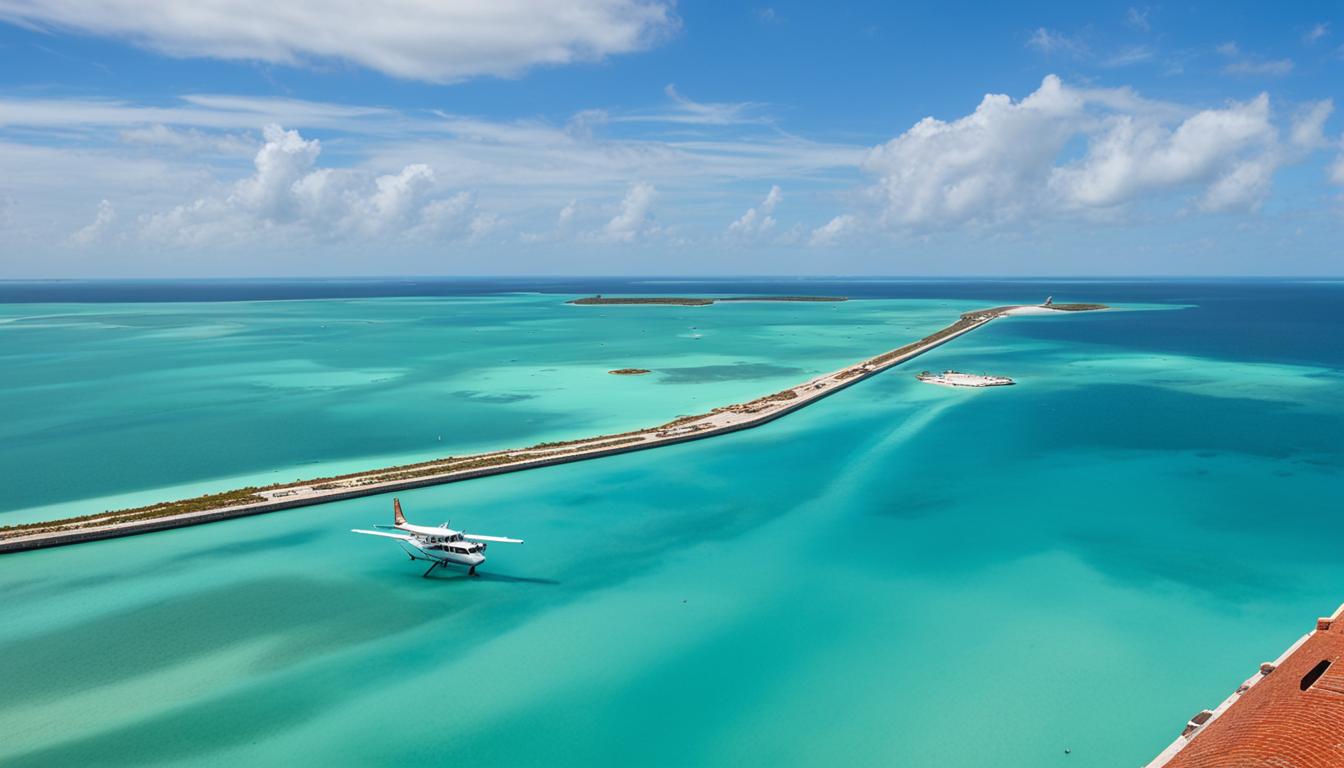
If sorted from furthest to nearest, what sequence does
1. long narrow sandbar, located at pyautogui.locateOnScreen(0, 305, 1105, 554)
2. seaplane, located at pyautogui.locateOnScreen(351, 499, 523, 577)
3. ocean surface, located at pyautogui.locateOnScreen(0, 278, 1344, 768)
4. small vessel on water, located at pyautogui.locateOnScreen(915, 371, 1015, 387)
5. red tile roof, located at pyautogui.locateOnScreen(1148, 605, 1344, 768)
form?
small vessel on water, located at pyautogui.locateOnScreen(915, 371, 1015, 387) → long narrow sandbar, located at pyautogui.locateOnScreen(0, 305, 1105, 554) → seaplane, located at pyautogui.locateOnScreen(351, 499, 523, 577) → ocean surface, located at pyautogui.locateOnScreen(0, 278, 1344, 768) → red tile roof, located at pyautogui.locateOnScreen(1148, 605, 1344, 768)

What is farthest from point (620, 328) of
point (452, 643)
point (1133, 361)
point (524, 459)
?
point (452, 643)

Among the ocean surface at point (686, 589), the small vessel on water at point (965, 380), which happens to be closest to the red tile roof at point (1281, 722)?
the ocean surface at point (686, 589)

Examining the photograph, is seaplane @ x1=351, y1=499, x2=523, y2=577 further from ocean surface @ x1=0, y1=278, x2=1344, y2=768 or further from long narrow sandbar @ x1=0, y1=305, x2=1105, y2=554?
long narrow sandbar @ x1=0, y1=305, x2=1105, y2=554

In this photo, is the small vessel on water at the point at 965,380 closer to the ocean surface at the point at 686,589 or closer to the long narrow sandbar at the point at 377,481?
the ocean surface at the point at 686,589

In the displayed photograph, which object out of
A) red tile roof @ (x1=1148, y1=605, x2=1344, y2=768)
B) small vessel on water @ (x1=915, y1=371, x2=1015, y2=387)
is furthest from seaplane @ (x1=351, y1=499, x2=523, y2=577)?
small vessel on water @ (x1=915, y1=371, x2=1015, y2=387)

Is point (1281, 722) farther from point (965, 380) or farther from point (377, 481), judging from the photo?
point (965, 380)

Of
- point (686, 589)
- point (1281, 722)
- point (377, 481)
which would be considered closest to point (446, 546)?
point (686, 589)
